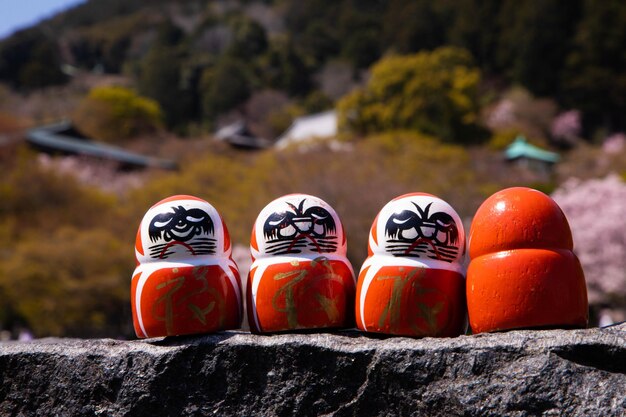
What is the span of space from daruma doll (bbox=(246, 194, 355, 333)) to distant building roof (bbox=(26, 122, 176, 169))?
26.4 meters

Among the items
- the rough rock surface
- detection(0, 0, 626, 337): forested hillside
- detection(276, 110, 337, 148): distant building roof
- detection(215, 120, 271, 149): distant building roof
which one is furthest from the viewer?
detection(215, 120, 271, 149): distant building roof

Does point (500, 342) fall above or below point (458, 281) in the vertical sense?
below

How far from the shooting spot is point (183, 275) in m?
2.65

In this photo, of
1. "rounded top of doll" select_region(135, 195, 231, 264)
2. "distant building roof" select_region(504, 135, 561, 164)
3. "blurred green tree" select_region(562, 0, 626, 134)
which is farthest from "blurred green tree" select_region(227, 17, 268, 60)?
→ "rounded top of doll" select_region(135, 195, 231, 264)

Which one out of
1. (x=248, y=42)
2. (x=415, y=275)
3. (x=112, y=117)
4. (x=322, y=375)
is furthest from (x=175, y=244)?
(x=248, y=42)

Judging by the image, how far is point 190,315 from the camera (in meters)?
2.64

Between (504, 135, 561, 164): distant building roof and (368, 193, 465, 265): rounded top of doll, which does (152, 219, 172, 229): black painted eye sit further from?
(504, 135, 561, 164): distant building roof

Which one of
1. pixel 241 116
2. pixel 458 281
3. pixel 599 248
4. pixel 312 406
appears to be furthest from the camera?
pixel 241 116

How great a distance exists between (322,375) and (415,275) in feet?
1.40

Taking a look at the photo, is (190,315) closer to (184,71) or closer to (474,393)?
(474,393)

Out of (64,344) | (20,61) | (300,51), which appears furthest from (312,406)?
(20,61)

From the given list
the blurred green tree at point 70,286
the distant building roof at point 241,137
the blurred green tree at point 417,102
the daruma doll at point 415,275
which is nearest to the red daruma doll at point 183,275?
the daruma doll at point 415,275

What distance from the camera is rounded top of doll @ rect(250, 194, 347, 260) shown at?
267 centimetres

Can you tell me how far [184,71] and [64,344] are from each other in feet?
160
